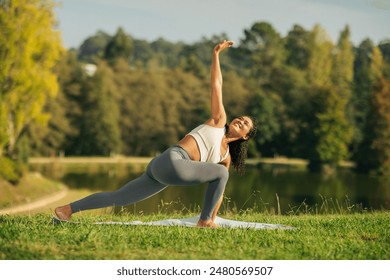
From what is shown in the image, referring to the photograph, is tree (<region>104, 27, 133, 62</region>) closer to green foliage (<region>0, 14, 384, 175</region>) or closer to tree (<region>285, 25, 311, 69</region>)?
Answer: green foliage (<region>0, 14, 384, 175</region>)

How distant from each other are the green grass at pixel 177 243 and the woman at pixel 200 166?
288mm

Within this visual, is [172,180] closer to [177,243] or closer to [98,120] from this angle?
[177,243]

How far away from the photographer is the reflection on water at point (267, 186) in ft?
76.0

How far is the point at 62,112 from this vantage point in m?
45.5

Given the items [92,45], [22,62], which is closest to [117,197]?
[22,62]

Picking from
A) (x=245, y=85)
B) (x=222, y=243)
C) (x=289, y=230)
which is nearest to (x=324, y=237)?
(x=289, y=230)

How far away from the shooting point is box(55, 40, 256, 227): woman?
18.3 ft

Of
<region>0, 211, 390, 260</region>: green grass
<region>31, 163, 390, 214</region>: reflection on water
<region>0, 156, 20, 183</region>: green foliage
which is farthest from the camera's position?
<region>0, 156, 20, 183</region>: green foliage

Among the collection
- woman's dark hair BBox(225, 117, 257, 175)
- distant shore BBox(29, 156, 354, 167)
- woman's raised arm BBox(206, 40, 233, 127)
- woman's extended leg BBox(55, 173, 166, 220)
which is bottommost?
distant shore BBox(29, 156, 354, 167)

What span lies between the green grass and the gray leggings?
0.29 meters

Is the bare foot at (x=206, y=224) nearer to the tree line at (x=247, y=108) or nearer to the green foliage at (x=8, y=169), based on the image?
the green foliage at (x=8, y=169)

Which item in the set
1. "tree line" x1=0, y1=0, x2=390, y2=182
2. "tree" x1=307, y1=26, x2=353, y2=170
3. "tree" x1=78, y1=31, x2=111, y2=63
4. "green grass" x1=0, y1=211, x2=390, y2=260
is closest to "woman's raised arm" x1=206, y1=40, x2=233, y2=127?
"green grass" x1=0, y1=211, x2=390, y2=260

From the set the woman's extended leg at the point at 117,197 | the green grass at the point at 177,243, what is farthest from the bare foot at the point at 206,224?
the woman's extended leg at the point at 117,197

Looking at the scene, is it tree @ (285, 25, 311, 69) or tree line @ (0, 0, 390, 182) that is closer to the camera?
tree line @ (0, 0, 390, 182)
